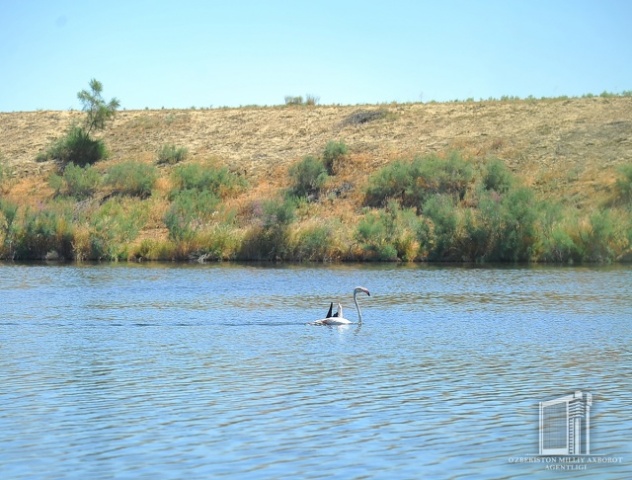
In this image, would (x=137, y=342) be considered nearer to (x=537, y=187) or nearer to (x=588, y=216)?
(x=588, y=216)

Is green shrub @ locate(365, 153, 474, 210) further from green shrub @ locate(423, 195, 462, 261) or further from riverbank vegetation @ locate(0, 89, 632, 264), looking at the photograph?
green shrub @ locate(423, 195, 462, 261)

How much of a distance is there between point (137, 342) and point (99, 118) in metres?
55.1

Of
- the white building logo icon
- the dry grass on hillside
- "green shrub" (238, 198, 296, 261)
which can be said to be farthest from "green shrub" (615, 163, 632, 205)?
the white building logo icon

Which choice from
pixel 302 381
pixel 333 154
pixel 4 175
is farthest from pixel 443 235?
pixel 4 175

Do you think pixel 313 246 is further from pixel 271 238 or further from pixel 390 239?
pixel 390 239

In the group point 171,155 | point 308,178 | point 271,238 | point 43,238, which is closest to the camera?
point 271,238

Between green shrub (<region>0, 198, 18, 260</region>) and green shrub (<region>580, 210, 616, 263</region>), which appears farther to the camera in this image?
green shrub (<region>0, 198, 18, 260</region>)

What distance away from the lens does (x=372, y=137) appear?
6869 cm

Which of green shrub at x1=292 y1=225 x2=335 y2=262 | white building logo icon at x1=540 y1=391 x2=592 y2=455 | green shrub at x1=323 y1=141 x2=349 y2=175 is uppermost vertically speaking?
green shrub at x1=323 y1=141 x2=349 y2=175

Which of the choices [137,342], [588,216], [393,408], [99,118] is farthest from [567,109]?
[393,408]

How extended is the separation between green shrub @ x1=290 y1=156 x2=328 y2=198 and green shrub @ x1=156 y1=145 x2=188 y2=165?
1015 centimetres

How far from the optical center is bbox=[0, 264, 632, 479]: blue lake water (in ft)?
37.7

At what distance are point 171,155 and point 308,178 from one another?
1187 cm

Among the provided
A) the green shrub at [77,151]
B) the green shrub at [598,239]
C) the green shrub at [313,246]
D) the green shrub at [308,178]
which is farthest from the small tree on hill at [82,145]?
the green shrub at [598,239]
